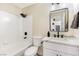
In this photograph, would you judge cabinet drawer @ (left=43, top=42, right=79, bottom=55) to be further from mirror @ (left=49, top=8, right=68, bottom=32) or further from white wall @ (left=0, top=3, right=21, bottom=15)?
white wall @ (left=0, top=3, right=21, bottom=15)

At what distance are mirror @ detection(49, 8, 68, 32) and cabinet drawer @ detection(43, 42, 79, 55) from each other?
196 mm

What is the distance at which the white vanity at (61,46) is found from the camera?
116 centimetres

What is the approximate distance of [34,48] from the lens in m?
1.25

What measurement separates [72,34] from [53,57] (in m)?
0.39

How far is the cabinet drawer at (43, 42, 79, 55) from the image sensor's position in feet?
3.79

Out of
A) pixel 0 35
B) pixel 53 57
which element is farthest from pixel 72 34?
pixel 0 35

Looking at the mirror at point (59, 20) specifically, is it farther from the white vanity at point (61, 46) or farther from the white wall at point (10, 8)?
the white wall at point (10, 8)

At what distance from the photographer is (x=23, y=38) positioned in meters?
1.29

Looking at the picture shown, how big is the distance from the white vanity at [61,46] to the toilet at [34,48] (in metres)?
0.08

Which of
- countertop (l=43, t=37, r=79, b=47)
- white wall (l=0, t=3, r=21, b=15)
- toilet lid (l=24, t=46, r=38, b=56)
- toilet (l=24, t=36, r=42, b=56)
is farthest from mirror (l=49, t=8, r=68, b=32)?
white wall (l=0, t=3, r=21, b=15)

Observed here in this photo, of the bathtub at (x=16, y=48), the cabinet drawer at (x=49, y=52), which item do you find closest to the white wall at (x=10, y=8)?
the bathtub at (x=16, y=48)

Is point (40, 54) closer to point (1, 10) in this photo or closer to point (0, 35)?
point (0, 35)

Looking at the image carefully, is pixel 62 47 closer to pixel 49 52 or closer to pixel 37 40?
pixel 49 52

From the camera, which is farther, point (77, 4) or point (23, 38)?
point (23, 38)
